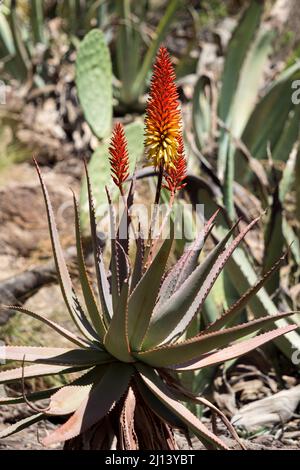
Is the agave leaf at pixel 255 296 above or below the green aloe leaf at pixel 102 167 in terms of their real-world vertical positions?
below

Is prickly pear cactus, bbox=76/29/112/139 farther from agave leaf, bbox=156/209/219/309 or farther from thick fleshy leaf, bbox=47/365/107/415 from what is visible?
thick fleshy leaf, bbox=47/365/107/415

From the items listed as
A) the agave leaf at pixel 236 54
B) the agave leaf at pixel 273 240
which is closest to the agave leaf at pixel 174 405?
the agave leaf at pixel 273 240

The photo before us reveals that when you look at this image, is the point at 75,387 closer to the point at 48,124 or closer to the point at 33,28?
the point at 48,124

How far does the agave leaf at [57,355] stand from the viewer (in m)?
2.08

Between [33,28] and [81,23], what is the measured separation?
0.43m

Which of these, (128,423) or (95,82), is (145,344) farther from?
(95,82)

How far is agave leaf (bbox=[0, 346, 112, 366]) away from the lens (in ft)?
6.82

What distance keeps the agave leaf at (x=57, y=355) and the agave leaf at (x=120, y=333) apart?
57 millimetres

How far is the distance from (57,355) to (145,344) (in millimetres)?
236

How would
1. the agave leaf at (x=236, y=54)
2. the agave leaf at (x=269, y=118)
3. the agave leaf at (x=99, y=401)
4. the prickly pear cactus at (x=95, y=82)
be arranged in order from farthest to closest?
1. the agave leaf at (x=236, y=54)
2. the agave leaf at (x=269, y=118)
3. the prickly pear cactus at (x=95, y=82)
4. the agave leaf at (x=99, y=401)

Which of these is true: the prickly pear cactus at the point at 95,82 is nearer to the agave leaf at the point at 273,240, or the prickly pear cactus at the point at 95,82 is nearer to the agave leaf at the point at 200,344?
the agave leaf at the point at 273,240

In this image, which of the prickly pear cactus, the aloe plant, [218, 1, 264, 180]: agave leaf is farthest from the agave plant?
[218, 1, 264, 180]: agave leaf

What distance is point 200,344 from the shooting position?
1.95 meters
